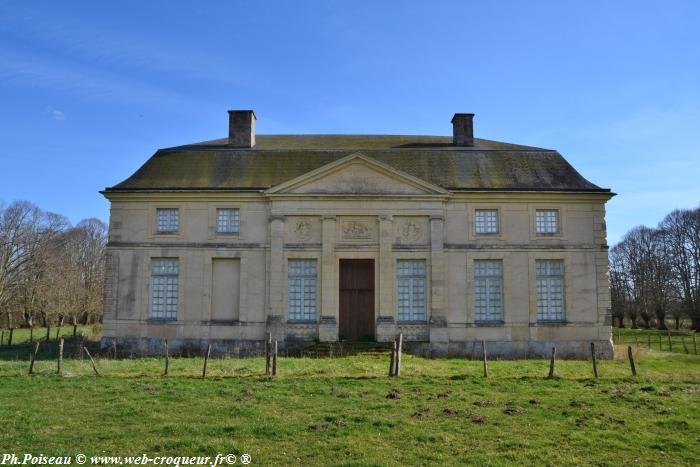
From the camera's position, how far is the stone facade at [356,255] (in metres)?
21.2

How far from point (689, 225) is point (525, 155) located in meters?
27.4

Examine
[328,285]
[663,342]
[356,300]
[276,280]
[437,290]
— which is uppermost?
[276,280]

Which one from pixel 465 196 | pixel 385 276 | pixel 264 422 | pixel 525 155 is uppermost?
pixel 525 155

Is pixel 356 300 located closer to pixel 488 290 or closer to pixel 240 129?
pixel 488 290

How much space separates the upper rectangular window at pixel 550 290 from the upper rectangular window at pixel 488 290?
144 centimetres

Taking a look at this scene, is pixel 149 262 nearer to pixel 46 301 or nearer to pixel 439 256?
pixel 439 256

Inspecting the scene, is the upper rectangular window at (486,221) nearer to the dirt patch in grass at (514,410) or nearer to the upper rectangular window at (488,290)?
the upper rectangular window at (488,290)

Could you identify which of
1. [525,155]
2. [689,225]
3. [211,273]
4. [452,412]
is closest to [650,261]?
[689,225]

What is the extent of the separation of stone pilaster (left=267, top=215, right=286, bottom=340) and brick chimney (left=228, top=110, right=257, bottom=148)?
14.2ft

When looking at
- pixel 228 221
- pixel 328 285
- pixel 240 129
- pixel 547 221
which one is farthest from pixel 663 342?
pixel 240 129

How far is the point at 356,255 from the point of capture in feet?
71.0

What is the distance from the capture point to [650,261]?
160ft

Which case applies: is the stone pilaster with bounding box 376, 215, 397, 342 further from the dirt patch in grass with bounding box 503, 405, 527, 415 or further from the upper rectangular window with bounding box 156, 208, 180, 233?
the dirt patch in grass with bounding box 503, 405, 527, 415

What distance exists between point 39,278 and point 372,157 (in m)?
32.1
